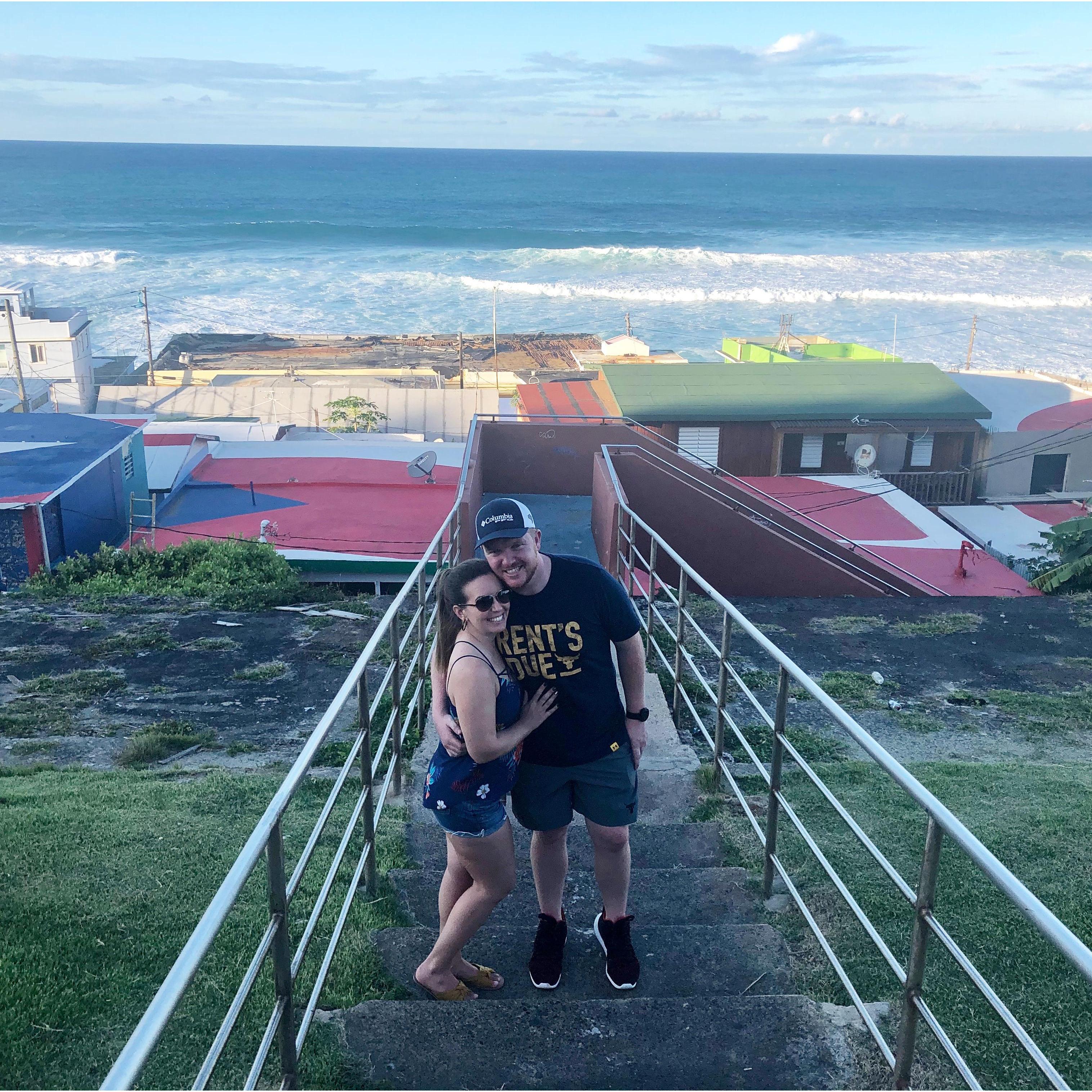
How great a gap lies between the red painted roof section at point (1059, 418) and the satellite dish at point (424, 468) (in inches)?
646

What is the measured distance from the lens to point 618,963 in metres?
3.10

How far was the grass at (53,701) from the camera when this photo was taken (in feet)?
22.5

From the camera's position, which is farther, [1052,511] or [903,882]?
[1052,511]

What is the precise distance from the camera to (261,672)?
792cm

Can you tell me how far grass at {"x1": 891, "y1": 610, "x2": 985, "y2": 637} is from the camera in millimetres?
8805

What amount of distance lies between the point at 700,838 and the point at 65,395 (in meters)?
39.6

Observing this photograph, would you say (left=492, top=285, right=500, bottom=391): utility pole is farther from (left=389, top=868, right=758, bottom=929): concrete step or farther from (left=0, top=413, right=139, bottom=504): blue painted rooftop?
(left=389, top=868, right=758, bottom=929): concrete step

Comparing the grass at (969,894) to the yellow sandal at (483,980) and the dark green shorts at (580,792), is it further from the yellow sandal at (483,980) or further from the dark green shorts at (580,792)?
the yellow sandal at (483,980)

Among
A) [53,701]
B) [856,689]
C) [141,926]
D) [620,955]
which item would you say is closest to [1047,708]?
[856,689]

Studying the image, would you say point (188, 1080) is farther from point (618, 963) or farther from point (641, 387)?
point (641, 387)

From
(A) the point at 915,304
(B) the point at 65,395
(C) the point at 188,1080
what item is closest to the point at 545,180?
(A) the point at 915,304

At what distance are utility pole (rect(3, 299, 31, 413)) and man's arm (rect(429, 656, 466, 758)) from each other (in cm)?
3463

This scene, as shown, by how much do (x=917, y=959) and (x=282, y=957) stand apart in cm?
144

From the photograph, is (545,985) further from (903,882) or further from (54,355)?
(54,355)
